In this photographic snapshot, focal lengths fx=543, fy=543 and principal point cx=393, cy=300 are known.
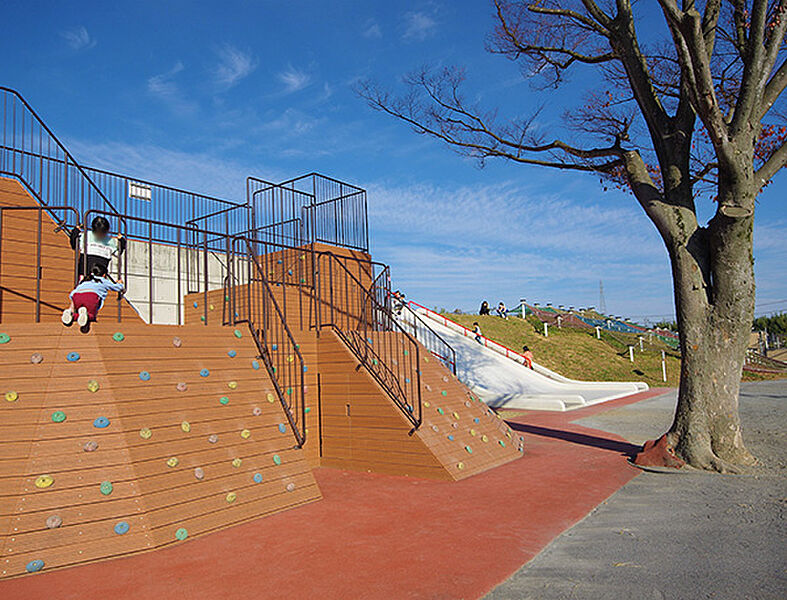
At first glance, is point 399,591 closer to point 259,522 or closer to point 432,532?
point 432,532

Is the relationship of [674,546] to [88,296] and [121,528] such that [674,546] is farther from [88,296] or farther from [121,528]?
[88,296]

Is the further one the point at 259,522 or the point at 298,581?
the point at 259,522

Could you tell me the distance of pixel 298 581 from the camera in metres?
4.48

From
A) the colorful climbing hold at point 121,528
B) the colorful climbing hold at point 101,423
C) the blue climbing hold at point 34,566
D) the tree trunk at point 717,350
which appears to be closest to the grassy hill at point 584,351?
the tree trunk at point 717,350

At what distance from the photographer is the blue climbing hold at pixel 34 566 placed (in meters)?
4.52

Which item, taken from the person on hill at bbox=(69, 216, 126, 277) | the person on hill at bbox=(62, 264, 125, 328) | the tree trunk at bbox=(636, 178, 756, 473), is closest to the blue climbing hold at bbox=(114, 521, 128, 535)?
the person on hill at bbox=(62, 264, 125, 328)

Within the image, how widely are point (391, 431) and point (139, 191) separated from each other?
366 inches

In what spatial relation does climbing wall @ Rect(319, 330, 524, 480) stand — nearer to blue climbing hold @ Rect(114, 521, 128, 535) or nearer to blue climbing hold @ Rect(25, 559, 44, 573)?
blue climbing hold @ Rect(114, 521, 128, 535)

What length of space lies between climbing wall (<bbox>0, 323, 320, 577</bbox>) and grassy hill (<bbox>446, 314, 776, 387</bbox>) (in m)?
21.7

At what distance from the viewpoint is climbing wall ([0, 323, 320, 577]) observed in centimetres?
488

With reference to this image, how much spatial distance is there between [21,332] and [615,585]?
6182 millimetres

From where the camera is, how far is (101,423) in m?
5.58

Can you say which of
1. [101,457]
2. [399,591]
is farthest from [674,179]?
[101,457]

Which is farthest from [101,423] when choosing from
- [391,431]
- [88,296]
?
[391,431]
